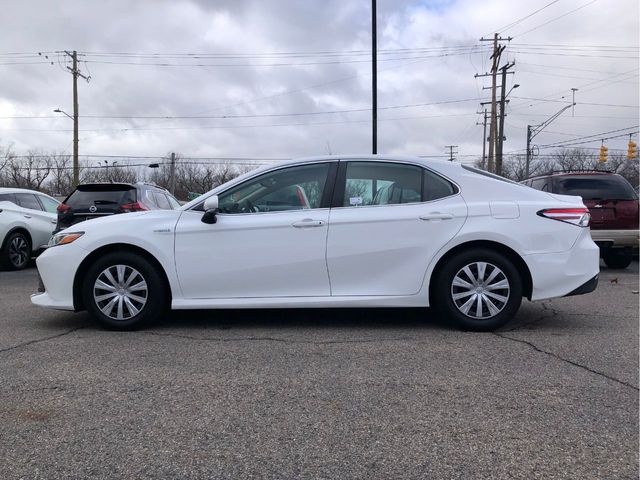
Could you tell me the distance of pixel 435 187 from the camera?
17.3 ft

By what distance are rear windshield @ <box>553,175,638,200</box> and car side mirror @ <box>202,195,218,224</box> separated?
6.64 meters

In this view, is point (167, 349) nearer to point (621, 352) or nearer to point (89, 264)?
point (89, 264)

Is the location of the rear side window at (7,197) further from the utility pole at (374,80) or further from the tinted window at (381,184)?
the utility pole at (374,80)

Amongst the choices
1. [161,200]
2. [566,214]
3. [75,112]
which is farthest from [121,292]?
[75,112]

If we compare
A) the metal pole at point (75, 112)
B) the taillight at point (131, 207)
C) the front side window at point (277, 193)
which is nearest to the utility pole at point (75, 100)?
the metal pole at point (75, 112)

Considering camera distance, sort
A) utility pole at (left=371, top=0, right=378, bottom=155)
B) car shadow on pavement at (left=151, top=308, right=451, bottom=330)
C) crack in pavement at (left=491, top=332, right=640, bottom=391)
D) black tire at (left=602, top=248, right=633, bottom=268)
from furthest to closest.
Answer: utility pole at (left=371, top=0, right=378, bottom=155)
black tire at (left=602, top=248, right=633, bottom=268)
car shadow on pavement at (left=151, top=308, right=451, bottom=330)
crack in pavement at (left=491, top=332, right=640, bottom=391)

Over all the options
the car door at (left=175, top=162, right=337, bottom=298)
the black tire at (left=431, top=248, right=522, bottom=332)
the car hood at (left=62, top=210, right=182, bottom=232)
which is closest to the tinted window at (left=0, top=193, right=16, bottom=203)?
the car hood at (left=62, top=210, right=182, bottom=232)

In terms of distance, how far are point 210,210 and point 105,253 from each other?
1121 mm

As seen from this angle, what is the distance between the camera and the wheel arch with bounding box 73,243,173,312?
518 centimetres

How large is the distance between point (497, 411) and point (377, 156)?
290 centimetres

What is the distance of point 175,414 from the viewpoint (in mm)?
3264

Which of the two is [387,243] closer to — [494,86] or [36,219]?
[36,219]

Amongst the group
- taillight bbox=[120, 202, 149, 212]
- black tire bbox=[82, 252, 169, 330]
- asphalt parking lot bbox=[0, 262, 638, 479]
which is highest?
taillight bbox=[120, 202, 149, 212]

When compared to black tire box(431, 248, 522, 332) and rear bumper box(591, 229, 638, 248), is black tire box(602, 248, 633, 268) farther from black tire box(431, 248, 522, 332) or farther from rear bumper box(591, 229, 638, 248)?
black tire box(431, 248, 522, 332)
